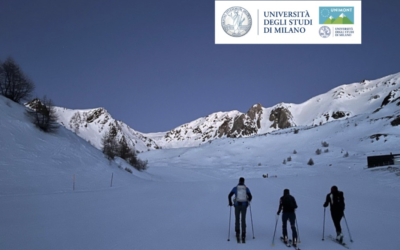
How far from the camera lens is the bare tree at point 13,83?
23547 mm

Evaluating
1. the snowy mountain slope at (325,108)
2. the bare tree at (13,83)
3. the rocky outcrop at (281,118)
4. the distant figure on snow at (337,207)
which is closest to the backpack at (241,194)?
the distant figure on snow at (337,207)

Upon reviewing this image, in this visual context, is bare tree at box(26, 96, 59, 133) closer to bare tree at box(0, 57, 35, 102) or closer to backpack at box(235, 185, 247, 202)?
bare tree at box(0, 57, 35, 102)

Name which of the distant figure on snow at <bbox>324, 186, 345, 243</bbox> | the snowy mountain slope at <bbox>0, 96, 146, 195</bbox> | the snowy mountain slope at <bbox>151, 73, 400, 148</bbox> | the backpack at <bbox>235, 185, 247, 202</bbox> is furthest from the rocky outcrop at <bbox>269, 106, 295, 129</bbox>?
the backpack at <bbox>235, 185, 247, 202</bbox>

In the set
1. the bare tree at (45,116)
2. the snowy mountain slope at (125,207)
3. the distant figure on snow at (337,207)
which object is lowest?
the snowy mountain slope at (125,207)

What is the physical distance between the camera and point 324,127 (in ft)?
185

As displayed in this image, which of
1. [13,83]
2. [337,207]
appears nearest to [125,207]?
[337,207]

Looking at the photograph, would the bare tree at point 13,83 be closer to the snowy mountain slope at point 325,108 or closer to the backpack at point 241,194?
the backpack at point 241,194

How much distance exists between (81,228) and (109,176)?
545 inches

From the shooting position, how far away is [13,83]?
24453 millimetres

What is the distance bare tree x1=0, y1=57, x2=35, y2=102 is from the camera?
77.3 feet

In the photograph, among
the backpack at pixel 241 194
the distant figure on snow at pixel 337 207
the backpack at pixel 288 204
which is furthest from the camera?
the backpack at pixel 241 194

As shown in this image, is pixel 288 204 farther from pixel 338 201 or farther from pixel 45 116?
pixel 45 116

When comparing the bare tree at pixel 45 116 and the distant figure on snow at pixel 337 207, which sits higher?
the bare tree at pixel 45 116

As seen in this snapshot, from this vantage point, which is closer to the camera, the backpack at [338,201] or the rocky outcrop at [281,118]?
the backpack at [338,201]
